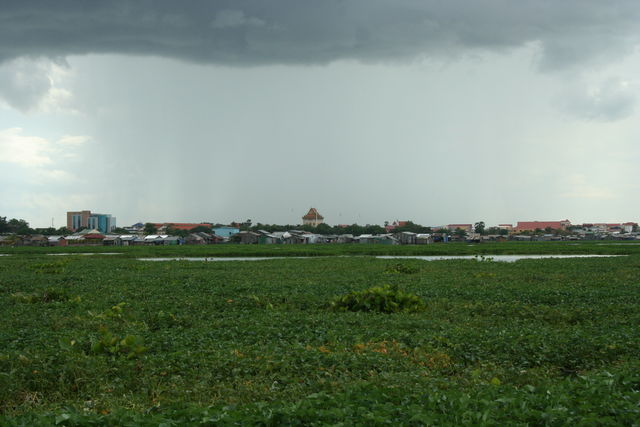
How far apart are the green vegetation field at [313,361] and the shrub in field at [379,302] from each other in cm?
33

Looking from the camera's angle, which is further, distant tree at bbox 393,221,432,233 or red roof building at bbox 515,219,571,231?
red roof building at bbox 515,219,571,231

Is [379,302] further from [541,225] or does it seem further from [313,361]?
[541,225]

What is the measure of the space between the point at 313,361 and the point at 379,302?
256 inches

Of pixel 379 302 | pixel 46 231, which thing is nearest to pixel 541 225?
pixel 46 231

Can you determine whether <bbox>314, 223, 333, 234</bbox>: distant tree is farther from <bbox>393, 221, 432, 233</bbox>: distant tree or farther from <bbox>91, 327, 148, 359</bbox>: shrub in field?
<bbox>91, 327, 148, 359</bbox>: shrub in field

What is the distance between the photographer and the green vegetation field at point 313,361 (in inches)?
247

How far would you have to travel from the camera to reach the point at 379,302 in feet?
50.1

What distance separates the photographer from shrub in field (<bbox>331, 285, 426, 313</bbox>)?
15.2 meters

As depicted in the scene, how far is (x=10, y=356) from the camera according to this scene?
9.38 meters

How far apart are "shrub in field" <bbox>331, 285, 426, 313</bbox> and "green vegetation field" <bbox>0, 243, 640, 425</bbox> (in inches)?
13.1

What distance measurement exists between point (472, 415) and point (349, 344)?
185 inches

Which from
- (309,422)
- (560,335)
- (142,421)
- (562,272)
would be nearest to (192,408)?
(142,421)

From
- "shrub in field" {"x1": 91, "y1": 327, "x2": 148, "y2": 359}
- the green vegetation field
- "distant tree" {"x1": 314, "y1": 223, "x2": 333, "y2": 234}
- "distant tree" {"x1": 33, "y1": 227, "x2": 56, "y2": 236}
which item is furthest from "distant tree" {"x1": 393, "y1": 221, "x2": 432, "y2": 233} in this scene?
"shrub in field" {"x1": 91, "y1": 327, "x2": 148, "y2": 359}

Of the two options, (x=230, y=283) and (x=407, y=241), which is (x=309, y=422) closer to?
(x=230, y=283)
